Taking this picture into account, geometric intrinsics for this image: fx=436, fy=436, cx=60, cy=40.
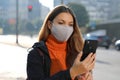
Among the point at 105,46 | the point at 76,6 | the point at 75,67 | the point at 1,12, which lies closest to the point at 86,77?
the point at 75,67

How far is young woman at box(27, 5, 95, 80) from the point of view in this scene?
2.52 meters

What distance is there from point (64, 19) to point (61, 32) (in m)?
0.09

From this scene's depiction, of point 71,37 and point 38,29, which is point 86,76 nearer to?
point 71,37

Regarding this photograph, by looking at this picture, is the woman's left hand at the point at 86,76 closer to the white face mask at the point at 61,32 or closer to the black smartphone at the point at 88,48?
the black smartphone at the point at 88,48

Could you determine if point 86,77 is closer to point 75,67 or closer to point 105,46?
point 75,67

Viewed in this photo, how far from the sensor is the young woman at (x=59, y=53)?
2523 millimetres

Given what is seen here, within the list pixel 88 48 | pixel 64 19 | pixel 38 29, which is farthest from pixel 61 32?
pixel 38 29

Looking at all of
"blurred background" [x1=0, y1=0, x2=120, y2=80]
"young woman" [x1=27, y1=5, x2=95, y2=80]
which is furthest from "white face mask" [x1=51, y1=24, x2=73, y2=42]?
"blurred background" [x1=0, y1=0, x2=120, y2=80]

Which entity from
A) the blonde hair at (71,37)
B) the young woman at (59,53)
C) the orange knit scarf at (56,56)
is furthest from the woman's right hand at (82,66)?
the blonde hair at (71,37)

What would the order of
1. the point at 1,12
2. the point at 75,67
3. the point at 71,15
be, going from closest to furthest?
1. the point at 75,67
2. the point at 71,15
3. the point at 1,12

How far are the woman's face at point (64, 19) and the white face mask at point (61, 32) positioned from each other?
2 cm

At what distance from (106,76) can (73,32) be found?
1114 cm

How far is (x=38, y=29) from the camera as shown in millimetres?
70125

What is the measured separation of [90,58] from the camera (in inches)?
98.7
